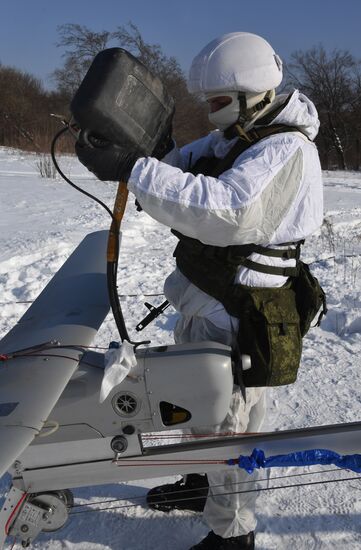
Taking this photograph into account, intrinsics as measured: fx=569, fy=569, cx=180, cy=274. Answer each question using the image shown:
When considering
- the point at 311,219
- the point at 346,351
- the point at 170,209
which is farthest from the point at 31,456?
the point at 346,351

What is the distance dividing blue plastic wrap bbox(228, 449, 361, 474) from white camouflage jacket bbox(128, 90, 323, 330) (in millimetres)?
473

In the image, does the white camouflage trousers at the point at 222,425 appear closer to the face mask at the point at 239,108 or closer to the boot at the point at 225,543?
the boot at the point at 225,543

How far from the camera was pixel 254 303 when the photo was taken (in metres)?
1.96

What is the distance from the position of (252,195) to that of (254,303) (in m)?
0.42

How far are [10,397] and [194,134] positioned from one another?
2526 cm

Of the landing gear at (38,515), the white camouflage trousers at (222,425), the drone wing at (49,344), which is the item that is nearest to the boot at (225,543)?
the white camouflage trousers at (222,425)

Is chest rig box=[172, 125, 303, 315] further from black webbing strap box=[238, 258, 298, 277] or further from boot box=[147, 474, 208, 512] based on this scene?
boot box=[147, 474, 208, 512]

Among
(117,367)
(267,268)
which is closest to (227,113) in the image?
(267,268)

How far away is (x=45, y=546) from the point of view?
2.32 m

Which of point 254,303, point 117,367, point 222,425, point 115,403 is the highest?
point 254,303

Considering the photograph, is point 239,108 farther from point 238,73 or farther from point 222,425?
point 222,425

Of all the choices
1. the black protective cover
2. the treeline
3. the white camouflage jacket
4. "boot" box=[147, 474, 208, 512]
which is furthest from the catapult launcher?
the treeline

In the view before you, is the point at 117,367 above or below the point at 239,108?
below

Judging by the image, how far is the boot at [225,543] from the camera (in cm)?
222
